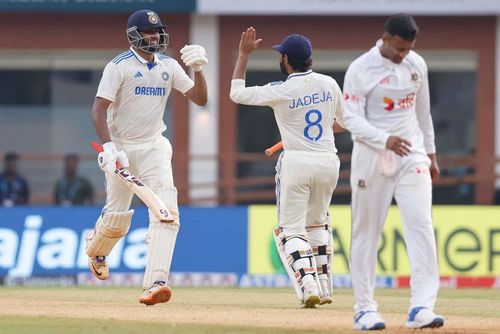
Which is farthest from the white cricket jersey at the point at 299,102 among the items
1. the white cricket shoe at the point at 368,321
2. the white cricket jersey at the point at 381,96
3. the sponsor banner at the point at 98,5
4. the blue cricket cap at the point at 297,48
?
the sponsor banner at the point at 98,5

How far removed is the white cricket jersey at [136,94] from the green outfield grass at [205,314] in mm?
1554

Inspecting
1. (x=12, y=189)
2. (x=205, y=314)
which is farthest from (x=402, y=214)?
(x=12, y=189)

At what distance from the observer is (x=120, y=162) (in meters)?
12.0

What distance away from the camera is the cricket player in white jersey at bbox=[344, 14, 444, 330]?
986 centimetres

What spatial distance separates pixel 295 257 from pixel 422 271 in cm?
240

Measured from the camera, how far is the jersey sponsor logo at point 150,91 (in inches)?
488

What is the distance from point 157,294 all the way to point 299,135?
6.03ft

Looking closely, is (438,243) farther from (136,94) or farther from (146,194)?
(146,194)

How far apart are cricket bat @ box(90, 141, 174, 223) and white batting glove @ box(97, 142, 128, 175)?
0.05 meters

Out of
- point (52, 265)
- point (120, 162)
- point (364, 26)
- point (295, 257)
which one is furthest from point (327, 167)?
point (364, 26)

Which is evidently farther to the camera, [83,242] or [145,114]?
[83,242]

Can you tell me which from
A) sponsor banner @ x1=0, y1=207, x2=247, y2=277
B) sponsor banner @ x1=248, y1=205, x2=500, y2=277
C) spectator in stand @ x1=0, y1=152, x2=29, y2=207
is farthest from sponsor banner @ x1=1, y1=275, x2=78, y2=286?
spectator in stand @ x1=0, y1=152, x2=29, y2=207

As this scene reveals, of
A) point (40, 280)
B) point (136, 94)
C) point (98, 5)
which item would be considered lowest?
point (40, 280)

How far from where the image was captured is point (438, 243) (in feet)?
65.2
